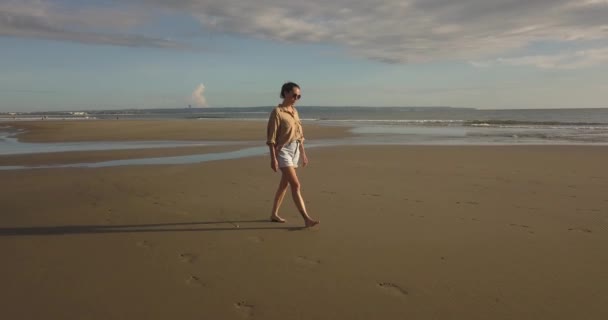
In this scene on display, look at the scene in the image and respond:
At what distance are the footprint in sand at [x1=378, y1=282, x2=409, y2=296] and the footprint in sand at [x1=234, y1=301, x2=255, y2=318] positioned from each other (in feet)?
3.71

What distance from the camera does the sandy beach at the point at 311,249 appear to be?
10.5ft

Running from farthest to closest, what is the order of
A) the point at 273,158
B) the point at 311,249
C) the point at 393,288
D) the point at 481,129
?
the point at 481,129 < the point at 273,158 < the point at 311,249 < the point at 393,288

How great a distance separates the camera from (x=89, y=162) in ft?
38.9

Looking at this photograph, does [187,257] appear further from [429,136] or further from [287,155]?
[429,136]

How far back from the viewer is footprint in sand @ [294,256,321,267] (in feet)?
13.1

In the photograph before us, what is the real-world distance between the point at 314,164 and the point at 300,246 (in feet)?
22.0

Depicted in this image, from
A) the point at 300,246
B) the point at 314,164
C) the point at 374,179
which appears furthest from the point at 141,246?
the point at 314,164

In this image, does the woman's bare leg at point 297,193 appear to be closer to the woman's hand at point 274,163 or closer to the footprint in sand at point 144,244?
the woman's hand at point 274,163

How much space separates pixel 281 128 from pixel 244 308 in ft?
8.34

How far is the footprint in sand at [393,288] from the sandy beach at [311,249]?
0.02 metres

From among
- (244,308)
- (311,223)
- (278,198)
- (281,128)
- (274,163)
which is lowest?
(244,308)

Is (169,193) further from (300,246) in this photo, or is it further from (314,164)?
(314,164)

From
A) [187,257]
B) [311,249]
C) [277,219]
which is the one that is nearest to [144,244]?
[187,257]

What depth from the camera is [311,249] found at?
4406 millimetres
